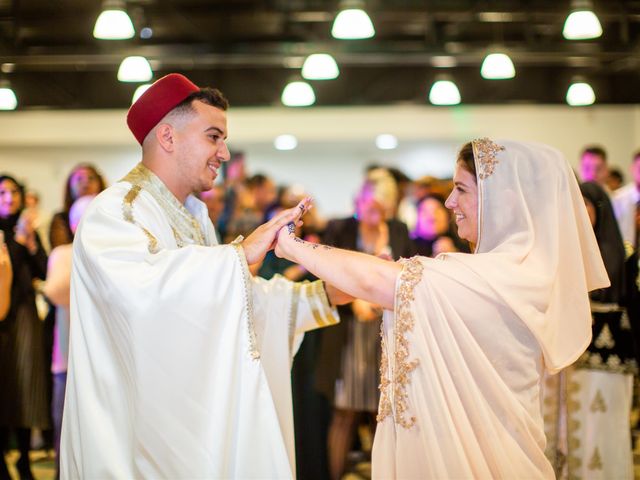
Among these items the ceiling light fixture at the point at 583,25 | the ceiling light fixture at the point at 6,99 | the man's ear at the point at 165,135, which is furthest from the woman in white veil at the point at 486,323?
the ceiling light fixture at the point at 6,99

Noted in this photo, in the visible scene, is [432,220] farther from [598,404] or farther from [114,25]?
[114,25]

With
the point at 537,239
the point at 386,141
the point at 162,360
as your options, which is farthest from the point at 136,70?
the point at 386,141

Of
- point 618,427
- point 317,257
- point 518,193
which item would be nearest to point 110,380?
point 317,257

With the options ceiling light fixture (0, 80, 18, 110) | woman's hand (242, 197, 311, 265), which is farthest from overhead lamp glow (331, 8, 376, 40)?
woman's hand (242, 197, 311, 265)

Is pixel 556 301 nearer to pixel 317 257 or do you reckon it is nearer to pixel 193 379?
pixel 317 257

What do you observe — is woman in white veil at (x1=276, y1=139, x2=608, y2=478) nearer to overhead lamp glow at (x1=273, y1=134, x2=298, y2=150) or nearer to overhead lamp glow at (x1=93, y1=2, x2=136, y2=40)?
overhead lamp glow at (x1=93, y1=2, x2=136, y2=40)

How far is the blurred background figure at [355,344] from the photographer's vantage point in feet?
18.1

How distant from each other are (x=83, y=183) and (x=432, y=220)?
2.55 metres

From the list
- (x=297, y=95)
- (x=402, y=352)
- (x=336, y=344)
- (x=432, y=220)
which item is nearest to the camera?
(x=402, y=352)

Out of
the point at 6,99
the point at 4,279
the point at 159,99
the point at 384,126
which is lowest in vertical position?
the point at 4,279

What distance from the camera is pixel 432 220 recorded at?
6.43m

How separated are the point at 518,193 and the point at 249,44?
9.87 meters

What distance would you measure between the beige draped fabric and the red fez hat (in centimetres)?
116

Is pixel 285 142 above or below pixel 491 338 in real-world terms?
above
